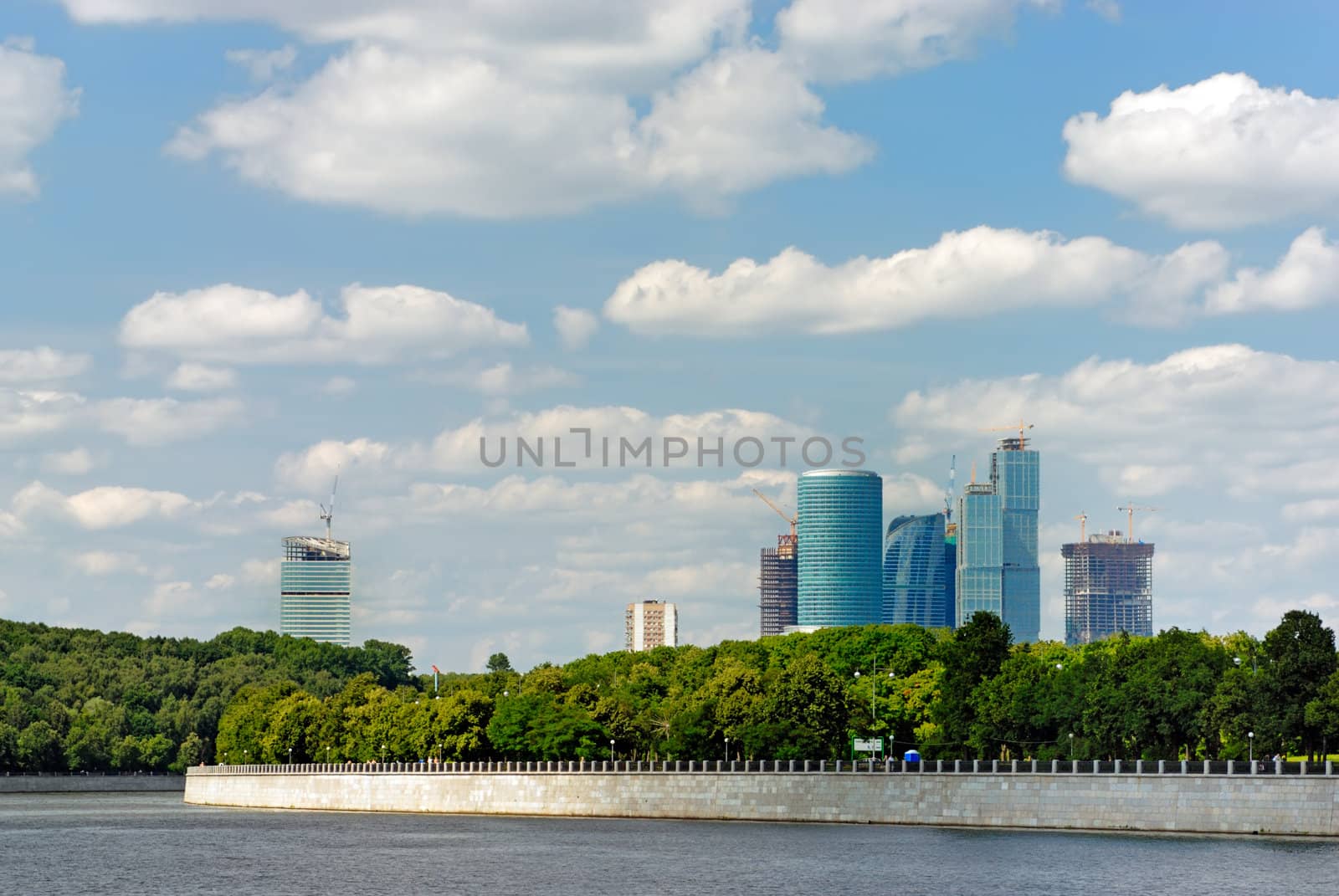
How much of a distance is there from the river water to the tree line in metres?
11.5

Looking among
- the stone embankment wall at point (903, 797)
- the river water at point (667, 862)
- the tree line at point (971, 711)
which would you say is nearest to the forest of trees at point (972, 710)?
the tree line at point (971, 711)

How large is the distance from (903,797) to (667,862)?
2516 centimetres

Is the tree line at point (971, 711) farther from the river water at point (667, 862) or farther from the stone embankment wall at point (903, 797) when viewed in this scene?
the river water at point (667, 862)

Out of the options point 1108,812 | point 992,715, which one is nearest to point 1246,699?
point 1108,812

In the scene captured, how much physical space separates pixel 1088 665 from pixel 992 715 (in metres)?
7.37

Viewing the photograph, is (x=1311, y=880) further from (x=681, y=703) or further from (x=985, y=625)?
(x=681, y=703)

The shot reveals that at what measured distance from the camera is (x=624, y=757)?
584 feet

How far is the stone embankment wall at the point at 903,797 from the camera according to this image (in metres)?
105

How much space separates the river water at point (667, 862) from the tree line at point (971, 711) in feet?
37.7

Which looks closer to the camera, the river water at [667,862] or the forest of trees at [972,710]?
the river water at [667,862]

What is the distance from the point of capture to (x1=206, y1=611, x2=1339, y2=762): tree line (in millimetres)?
114750

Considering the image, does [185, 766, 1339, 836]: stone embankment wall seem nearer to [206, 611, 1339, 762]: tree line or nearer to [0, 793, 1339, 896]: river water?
[0, 793, 1339, 896]: river water

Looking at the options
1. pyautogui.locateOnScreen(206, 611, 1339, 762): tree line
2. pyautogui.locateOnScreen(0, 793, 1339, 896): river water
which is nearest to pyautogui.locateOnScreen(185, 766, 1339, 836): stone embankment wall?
pyautogui.locateOnScreen(0, 793, 1339, 896): river water

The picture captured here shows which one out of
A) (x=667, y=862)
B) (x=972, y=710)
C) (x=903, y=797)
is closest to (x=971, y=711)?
(x=972, y=710)
